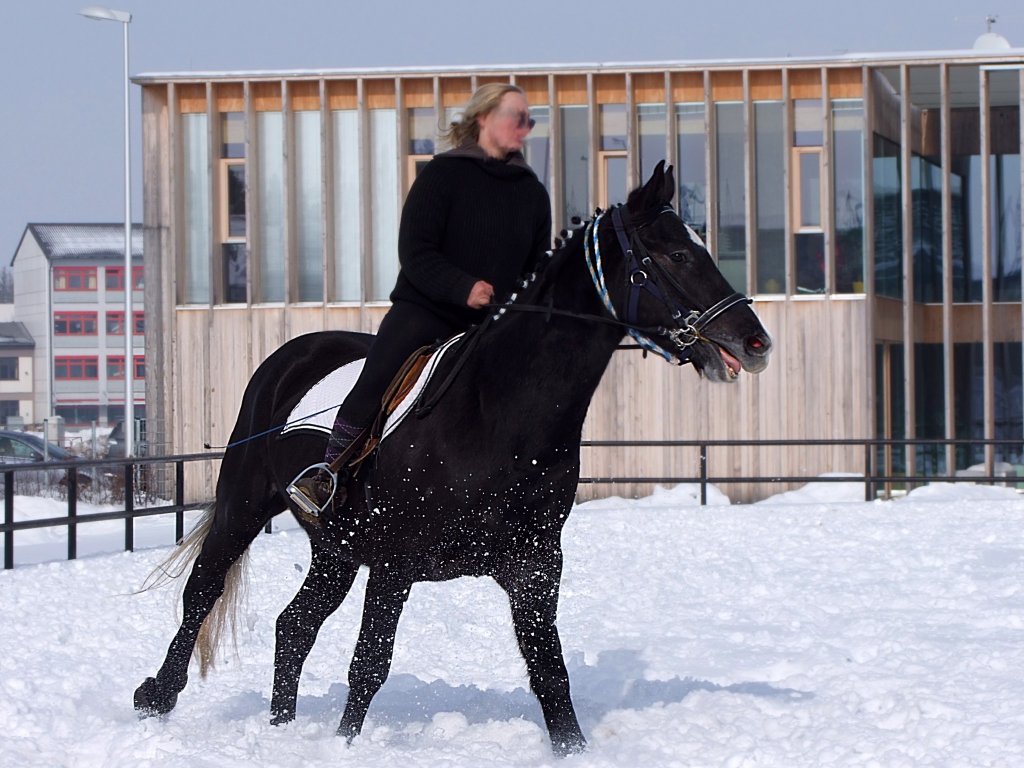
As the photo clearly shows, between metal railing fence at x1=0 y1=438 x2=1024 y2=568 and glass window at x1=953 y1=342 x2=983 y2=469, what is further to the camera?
glass window at x1=953 y1=342 x2=983 y2=469

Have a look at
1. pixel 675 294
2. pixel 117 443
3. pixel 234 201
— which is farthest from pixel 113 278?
pixel 675 294

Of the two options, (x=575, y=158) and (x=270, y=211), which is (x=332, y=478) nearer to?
(x=575, y=158)

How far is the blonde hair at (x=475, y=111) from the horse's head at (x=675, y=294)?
0.73m

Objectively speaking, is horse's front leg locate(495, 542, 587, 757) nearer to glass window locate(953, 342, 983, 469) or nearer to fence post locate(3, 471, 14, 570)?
fence post locate(3, 471, 14, 570)

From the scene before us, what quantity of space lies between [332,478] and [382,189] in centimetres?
1950

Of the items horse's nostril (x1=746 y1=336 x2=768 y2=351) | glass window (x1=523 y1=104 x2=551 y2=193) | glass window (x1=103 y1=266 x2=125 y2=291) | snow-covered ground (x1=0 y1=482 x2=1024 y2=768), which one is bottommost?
snow-covered ground (x1=0 y1=482 x2=1024 y2=768)

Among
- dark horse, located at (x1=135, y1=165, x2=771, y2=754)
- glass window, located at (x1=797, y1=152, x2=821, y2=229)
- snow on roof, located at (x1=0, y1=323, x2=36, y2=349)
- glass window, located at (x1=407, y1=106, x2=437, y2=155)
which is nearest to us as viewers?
dark horse, located at (x1=135, y1=165, x2=771, y2=754)

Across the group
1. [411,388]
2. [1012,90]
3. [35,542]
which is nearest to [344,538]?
[411,388]

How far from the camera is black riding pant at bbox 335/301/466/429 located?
239 inches

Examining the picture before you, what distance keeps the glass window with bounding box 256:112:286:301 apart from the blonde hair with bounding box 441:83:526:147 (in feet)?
63.5

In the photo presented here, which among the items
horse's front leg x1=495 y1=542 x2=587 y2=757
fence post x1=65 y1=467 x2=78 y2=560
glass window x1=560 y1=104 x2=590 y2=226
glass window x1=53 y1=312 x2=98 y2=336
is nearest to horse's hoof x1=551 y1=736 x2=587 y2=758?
horse's front leg x1=495 y1=542 x2=587 y2=757

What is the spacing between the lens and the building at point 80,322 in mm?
84938

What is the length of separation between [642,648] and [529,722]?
2.87 meters

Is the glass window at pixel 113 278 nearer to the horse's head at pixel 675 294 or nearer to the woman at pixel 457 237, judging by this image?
the woman at pixel 457 237
